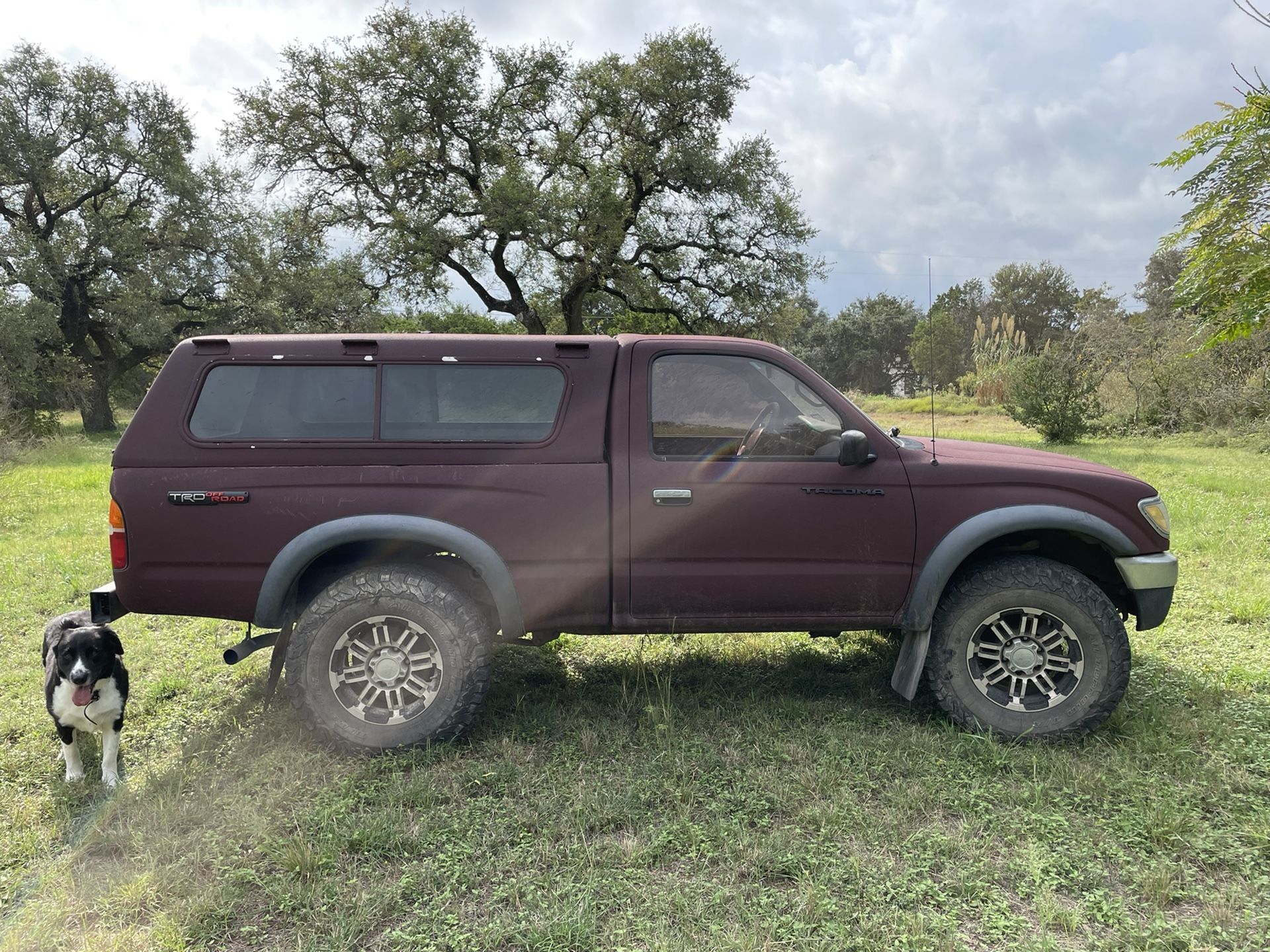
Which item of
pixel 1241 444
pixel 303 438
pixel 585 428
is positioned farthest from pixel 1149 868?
pixel 1241 444

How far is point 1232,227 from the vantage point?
30.8 feet

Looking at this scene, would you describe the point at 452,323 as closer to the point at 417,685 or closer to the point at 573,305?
the point at 573,305

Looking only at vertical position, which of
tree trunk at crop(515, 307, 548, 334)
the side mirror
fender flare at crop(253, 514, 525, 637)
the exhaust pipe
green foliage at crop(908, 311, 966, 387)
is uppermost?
green foliage at crop(908, 311, 966, 387)

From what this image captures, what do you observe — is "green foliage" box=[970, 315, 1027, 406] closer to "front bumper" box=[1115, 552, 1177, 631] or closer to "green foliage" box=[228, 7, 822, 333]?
"green foliage" box=[228, 7, 822, 333]

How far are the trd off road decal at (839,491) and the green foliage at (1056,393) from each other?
53.2ft

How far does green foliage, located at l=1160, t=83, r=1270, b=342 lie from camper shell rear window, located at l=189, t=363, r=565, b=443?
28.5 feet

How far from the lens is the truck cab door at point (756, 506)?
3.66 m

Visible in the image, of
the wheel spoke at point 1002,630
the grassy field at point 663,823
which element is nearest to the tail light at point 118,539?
the grassy field at point 663,823

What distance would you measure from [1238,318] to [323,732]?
32.9 ft

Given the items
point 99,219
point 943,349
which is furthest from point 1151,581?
point 943,349

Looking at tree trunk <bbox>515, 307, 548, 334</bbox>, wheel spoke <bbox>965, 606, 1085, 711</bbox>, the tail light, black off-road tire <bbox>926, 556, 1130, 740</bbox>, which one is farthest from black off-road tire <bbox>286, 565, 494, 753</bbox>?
tree trunk <bbox>515, 307, 548, 334</bbox>

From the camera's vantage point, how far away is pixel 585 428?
3.69 m

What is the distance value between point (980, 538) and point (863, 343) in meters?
57.9

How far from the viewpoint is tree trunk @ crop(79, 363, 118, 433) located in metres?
26.0
